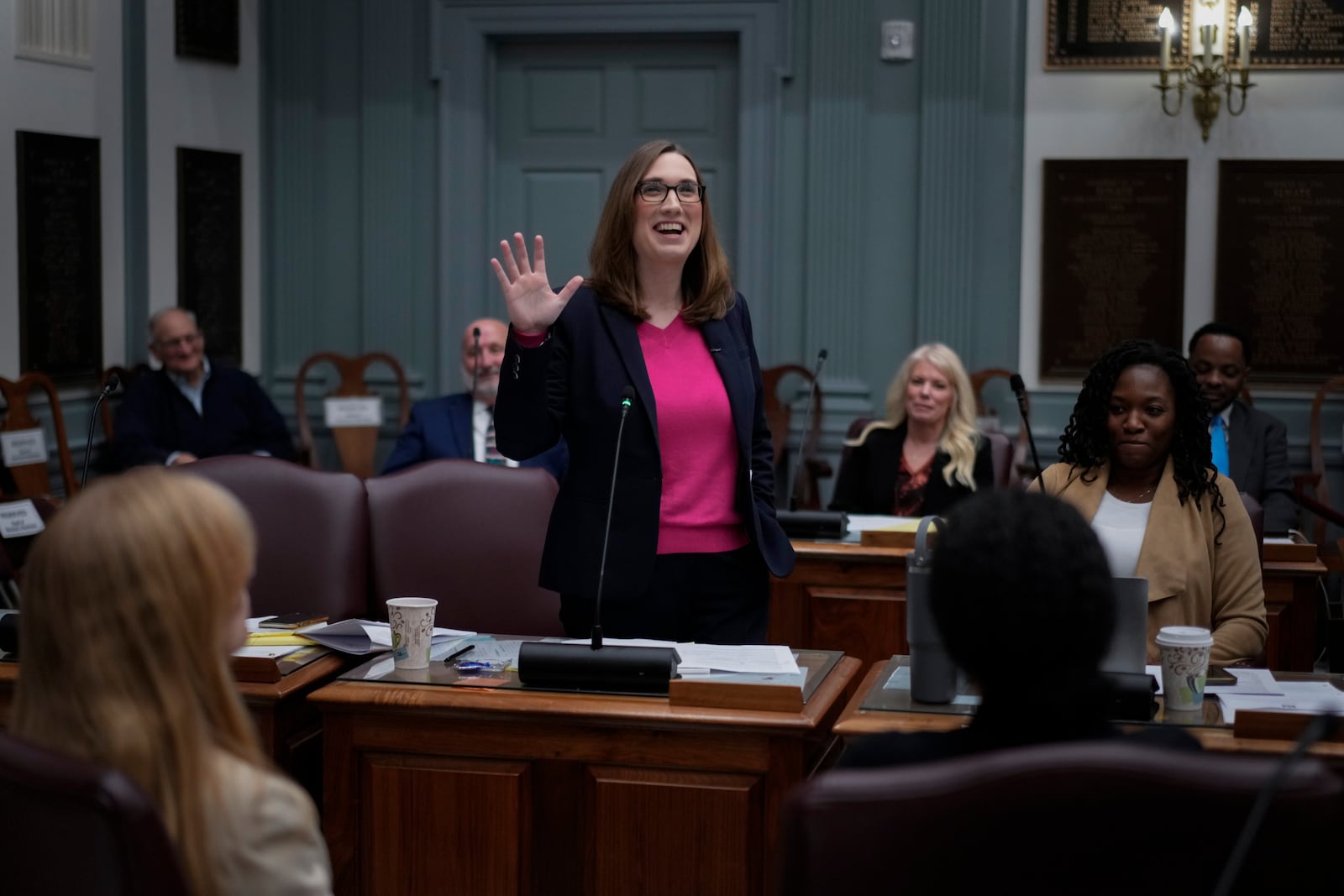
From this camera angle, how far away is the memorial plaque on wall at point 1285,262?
20.3 ft

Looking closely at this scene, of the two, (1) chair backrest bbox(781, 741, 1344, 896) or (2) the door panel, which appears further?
(2) the door panel

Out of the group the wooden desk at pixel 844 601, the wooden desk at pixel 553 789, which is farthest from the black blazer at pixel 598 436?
the wooden desk at pixel 844 601

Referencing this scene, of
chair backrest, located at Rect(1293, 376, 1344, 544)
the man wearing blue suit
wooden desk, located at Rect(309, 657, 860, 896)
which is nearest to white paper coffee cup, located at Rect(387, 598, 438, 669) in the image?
wooden desk, located at Rect(309, 657, 860, 896)

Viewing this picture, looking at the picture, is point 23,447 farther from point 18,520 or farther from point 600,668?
point 600,668

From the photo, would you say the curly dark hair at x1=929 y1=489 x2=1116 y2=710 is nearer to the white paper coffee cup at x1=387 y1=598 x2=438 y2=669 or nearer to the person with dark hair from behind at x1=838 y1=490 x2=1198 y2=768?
the person with dark hair from behind at x1=838 y1=490 x2=1198 y2=768

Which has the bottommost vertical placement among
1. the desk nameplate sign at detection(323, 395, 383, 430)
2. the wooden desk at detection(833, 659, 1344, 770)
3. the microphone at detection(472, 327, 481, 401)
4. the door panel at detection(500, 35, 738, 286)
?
the wooden desk at detection(833, 659, 1344, 770)

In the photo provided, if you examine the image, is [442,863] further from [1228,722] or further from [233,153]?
[233,153]

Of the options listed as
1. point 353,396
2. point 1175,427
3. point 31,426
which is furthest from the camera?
point 353,396

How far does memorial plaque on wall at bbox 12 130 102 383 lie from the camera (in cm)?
544

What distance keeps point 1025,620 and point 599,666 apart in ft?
3.81

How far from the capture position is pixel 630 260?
2.86 metres

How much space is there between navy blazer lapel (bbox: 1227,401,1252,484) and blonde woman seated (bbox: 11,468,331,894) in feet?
13.7

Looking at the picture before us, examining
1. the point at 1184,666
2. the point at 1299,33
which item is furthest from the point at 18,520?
the point at 1299,33

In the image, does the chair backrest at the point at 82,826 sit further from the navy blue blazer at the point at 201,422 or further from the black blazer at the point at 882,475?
the navy blue blazer at the point at 201,422
